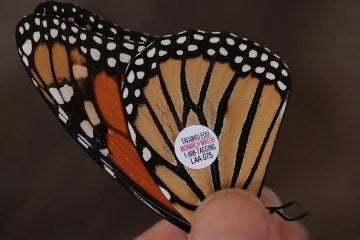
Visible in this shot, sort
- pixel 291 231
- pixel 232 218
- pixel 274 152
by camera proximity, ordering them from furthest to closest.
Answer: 1. pixel 274 152
2. pixel 291 231
3. pixel 232 218

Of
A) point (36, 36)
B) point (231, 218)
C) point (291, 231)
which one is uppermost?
point (36, 36)

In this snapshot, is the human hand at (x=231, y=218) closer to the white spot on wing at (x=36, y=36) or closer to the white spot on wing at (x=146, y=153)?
the white spot on wing at (x=146, y=153)

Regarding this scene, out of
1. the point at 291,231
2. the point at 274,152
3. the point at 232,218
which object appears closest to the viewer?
the point at 232,218

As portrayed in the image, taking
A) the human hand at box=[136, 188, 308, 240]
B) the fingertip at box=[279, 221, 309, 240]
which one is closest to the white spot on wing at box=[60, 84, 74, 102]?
the human hand at box=[136, 188, 308, 240]

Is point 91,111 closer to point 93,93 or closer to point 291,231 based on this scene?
point 93,93

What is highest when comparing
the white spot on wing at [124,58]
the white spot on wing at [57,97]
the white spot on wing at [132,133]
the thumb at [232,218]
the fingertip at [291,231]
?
the white spot on wing at [124,58]

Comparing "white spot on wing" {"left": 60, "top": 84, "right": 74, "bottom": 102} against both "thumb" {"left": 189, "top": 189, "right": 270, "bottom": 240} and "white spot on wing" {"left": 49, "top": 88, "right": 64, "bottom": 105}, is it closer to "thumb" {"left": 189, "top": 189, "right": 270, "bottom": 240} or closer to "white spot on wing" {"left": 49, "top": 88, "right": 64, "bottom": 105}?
"white spot on wing" {"left": 49, "top": 88, "right": 64, "bottom": 105}

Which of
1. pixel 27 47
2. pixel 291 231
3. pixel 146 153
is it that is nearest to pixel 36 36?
pixel 27 47

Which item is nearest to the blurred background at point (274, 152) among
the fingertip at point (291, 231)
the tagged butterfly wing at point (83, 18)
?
the fingertip at point (291, 231)
